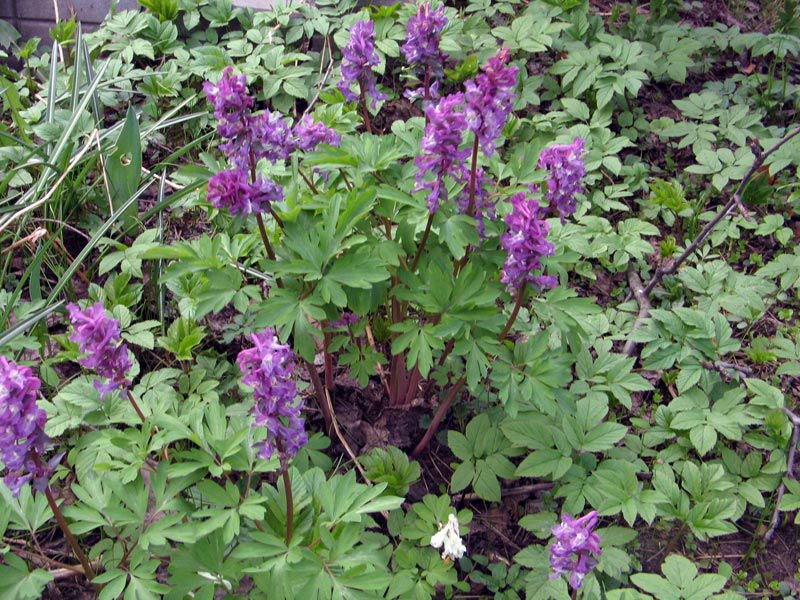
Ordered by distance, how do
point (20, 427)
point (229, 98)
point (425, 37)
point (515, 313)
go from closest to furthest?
point (20, 427) → point (229, 98) → point (515, 313) → point (425, 37)

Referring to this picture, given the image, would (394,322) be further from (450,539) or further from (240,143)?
(240,143)

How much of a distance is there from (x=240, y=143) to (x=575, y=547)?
1.34 meters

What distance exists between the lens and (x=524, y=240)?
198 centimetres

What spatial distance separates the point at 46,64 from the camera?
149 inches

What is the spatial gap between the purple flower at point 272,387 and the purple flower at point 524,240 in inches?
26.4

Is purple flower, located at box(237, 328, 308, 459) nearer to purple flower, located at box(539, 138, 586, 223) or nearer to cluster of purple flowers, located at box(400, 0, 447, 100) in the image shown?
purple flower, located at box(539, 138, 586, 223)

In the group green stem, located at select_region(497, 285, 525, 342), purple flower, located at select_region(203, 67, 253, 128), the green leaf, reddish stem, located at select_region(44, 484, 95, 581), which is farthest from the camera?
the green leaf

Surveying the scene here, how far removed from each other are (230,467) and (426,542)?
0.65 metres

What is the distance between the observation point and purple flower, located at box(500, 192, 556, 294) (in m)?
1.96

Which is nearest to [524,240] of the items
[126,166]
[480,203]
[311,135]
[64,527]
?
[480,203]

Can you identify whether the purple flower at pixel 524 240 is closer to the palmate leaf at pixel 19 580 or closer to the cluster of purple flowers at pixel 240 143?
the cluster of purple flowers at pixel 240 143

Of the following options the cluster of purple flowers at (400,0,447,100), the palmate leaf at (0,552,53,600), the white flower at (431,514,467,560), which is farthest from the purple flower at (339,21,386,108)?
the palmate leaf at (0,552,53,600)

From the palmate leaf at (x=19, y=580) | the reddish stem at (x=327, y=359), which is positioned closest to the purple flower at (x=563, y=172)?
the reddish stem at (x=327, y=359)

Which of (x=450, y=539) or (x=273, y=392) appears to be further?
(x=450, y=539)
